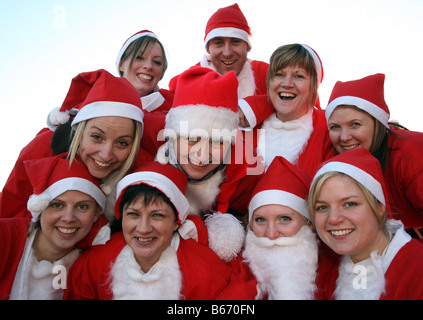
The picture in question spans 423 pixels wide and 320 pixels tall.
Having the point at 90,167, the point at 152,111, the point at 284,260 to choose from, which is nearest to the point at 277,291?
the point at 284,260

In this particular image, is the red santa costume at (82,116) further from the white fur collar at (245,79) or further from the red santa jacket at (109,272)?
the white fur collar at (245,79)

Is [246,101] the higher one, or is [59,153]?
[246,101]

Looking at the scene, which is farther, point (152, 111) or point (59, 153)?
point (152, 111)

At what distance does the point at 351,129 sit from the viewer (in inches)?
133

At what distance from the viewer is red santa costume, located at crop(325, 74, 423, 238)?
3.17 m

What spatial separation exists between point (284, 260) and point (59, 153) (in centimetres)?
198

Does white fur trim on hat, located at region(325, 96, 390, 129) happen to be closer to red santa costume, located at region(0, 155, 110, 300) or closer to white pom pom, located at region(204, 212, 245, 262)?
white pom pom, located at region(204, 212, 245, 262)

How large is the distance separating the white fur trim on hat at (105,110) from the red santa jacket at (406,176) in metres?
2.16

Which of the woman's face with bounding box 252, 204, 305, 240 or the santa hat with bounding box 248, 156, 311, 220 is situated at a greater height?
the santa hat with bounding box 248, 156, 311, 220

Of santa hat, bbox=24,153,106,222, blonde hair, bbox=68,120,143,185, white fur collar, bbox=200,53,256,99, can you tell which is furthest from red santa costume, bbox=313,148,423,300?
white fur collar, bbox=200,53,256,99

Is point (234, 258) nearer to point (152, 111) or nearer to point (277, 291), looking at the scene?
point (277, 291)

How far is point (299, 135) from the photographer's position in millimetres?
3801

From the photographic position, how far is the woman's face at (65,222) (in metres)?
2.80

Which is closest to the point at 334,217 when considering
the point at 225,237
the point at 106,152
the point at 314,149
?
the point at 225,237
